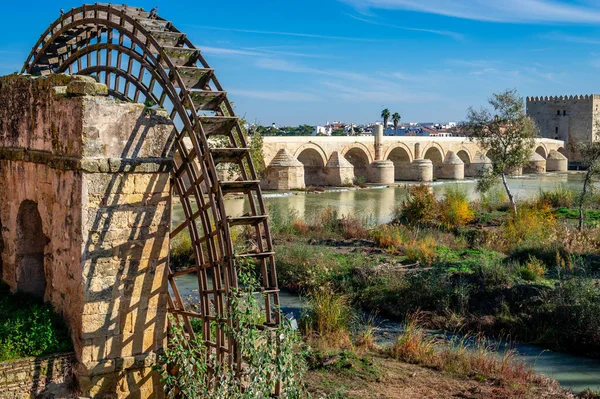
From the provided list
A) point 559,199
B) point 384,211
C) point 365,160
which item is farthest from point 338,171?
point 559,199

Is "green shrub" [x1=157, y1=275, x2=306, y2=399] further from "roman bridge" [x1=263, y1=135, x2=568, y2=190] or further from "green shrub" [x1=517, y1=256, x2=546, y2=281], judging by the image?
"roman bridge" [x1=263, y1=135, x2=568, y2=190]

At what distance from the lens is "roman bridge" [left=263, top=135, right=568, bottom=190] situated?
28.0 metres

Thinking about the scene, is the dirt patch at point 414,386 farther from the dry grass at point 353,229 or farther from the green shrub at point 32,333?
the dry grass at point 353,229

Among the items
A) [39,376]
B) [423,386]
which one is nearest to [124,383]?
[39,376]

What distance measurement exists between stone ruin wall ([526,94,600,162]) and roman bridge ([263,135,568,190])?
5.76 metres

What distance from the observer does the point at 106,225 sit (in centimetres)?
558

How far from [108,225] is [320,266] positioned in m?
6.13

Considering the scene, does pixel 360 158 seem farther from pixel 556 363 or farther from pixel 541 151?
pixel 556 363

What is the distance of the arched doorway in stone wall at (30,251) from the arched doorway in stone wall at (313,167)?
23755 millimetres

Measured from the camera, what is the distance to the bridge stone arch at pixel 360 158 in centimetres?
3262

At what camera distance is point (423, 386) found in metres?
6.62

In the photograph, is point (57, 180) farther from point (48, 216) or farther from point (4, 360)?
point (4, 360)

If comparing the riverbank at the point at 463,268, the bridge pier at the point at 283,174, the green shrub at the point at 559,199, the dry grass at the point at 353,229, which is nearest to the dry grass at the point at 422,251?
the riverbank at the point at 463,268

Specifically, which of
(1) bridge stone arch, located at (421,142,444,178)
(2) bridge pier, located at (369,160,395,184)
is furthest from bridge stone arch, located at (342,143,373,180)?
(1) bridge stone arch, located at (421,142,444,178)
